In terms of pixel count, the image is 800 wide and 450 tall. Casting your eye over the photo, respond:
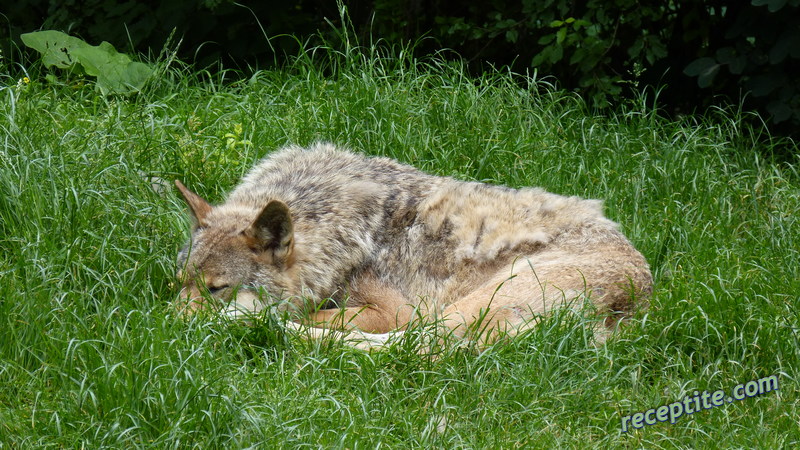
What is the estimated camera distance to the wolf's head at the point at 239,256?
4766 mm

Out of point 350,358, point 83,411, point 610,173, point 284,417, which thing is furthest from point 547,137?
point 83,411

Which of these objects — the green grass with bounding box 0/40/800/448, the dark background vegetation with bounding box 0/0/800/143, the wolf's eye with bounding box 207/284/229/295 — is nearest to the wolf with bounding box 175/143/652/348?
the wolf's eye with bounding box 207/284/229/295

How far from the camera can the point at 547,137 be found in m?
6.88

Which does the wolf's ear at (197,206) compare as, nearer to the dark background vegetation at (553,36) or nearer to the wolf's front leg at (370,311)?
the wolf's front leg at (370,311)

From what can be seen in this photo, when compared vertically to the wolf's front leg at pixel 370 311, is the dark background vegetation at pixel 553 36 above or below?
above

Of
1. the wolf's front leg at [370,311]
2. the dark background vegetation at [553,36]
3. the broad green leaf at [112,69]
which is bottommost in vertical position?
the wolf's front leg at [370,311]

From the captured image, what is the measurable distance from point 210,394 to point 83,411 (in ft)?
1.63

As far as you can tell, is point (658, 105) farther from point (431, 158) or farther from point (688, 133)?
point (431, 158)

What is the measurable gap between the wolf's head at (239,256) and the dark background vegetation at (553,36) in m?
2.56

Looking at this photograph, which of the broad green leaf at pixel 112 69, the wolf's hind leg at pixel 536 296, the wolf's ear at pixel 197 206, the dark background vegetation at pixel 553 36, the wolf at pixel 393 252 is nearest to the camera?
the wolf's hind leg at pixel 536 296

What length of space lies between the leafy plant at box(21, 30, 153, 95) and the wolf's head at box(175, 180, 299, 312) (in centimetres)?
217

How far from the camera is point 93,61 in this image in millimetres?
6922

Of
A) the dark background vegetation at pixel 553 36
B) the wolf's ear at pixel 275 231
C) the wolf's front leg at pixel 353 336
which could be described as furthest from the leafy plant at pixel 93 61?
the wolf's front leg at pixel 353 336

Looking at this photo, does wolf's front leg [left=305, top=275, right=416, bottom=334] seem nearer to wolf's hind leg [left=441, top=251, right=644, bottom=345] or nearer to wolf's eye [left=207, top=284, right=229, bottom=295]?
wolf's hind leg [left=441, top=251, right=644, bottom=345]
